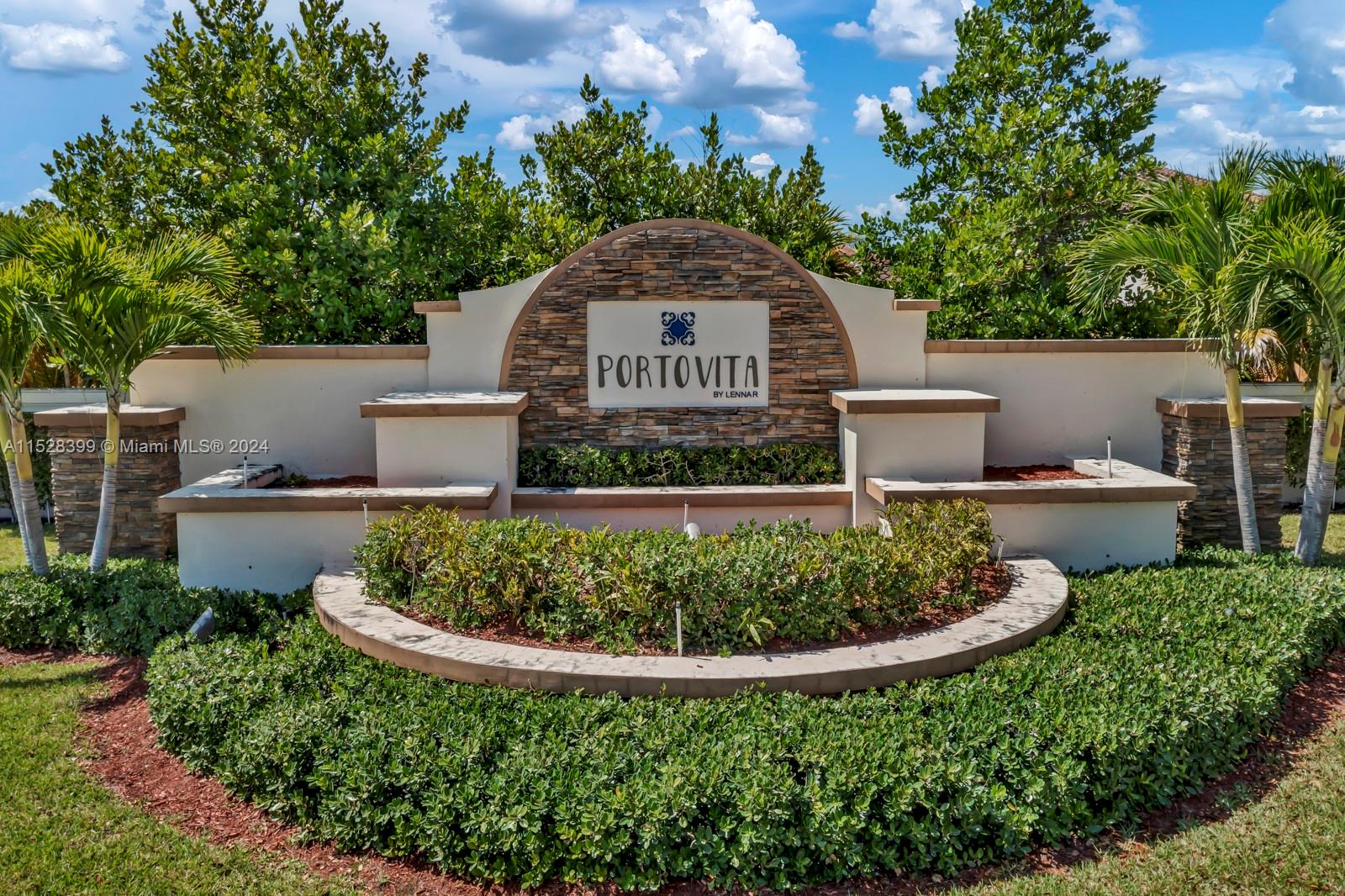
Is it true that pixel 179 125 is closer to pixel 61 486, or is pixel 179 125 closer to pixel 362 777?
pixel 61 486

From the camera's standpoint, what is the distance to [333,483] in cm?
1025

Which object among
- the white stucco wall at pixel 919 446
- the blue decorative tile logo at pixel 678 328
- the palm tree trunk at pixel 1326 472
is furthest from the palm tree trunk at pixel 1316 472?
the blue decorative tile logo at pixel 678 328

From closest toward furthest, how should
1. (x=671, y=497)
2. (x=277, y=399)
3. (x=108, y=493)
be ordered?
(x=108, y=493)
(x=671, y=497)
(x=277, y=399)

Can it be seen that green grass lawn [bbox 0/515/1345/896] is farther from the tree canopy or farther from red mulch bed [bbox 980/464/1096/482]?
the tree canopy

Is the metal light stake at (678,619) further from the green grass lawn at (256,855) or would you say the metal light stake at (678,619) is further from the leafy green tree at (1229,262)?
the leafy green tree at (1229,262)

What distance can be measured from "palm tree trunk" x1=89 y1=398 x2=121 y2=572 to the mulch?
181cm

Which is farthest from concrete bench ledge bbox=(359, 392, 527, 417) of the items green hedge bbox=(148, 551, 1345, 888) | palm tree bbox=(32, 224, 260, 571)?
green hedge bbox=(148, 551, 1345, 888)

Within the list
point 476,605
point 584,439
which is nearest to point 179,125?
point 584,439

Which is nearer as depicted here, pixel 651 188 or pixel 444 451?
pixel 444 451

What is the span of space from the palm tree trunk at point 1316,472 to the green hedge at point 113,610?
365 inches

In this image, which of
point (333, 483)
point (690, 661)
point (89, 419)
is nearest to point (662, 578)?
point (690, 661)

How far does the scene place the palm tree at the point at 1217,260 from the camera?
8.53 metres

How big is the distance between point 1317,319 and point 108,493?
11063 millimetres

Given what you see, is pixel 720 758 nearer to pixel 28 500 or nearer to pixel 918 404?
pixel 918 404
